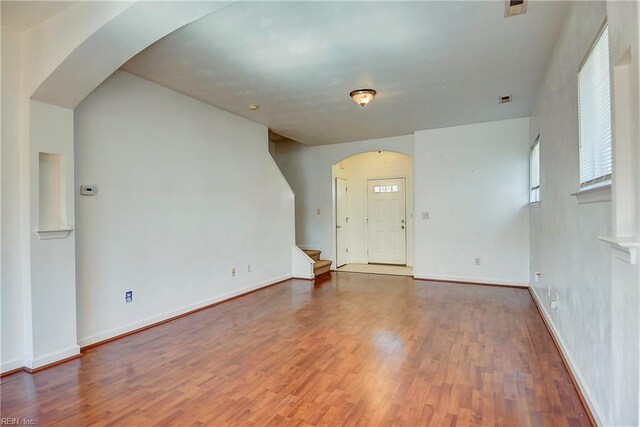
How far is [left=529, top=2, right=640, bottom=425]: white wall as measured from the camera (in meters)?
1.32

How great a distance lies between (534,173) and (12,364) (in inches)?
247

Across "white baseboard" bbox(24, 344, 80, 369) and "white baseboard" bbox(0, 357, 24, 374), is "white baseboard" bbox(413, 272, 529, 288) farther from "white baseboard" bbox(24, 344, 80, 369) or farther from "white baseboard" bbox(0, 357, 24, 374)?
"white baseboard" bbox(0, 357, 24, 374)

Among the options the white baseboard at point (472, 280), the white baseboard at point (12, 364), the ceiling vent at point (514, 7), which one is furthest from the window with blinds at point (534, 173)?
the white baseboard at point (12, 364)

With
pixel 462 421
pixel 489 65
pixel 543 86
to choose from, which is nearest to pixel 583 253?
pixel 462 421

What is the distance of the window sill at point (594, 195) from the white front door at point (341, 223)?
534cm

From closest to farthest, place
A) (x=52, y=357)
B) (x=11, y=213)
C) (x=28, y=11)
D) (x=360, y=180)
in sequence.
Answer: (x=28, y=11) → (x=11, y=213) → (x=52, y=357) → (x=360, y=180)

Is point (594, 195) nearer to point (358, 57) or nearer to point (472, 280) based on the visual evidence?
point (358, 57)

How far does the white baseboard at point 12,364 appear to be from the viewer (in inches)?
101

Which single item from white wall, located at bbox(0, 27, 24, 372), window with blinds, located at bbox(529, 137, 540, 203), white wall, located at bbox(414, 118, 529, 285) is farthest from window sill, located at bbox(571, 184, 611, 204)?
white wall, located at bbox(0, 27, 24, 372)

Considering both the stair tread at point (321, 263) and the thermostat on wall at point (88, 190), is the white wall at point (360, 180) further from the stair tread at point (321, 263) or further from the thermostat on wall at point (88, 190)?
the thermostat on wall at point (88, 190)

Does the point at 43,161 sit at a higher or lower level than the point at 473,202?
higher

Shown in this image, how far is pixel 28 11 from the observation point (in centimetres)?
245

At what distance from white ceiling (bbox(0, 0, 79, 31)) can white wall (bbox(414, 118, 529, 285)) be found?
5171 mm

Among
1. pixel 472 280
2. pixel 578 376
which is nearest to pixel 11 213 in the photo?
pixel 578 376
